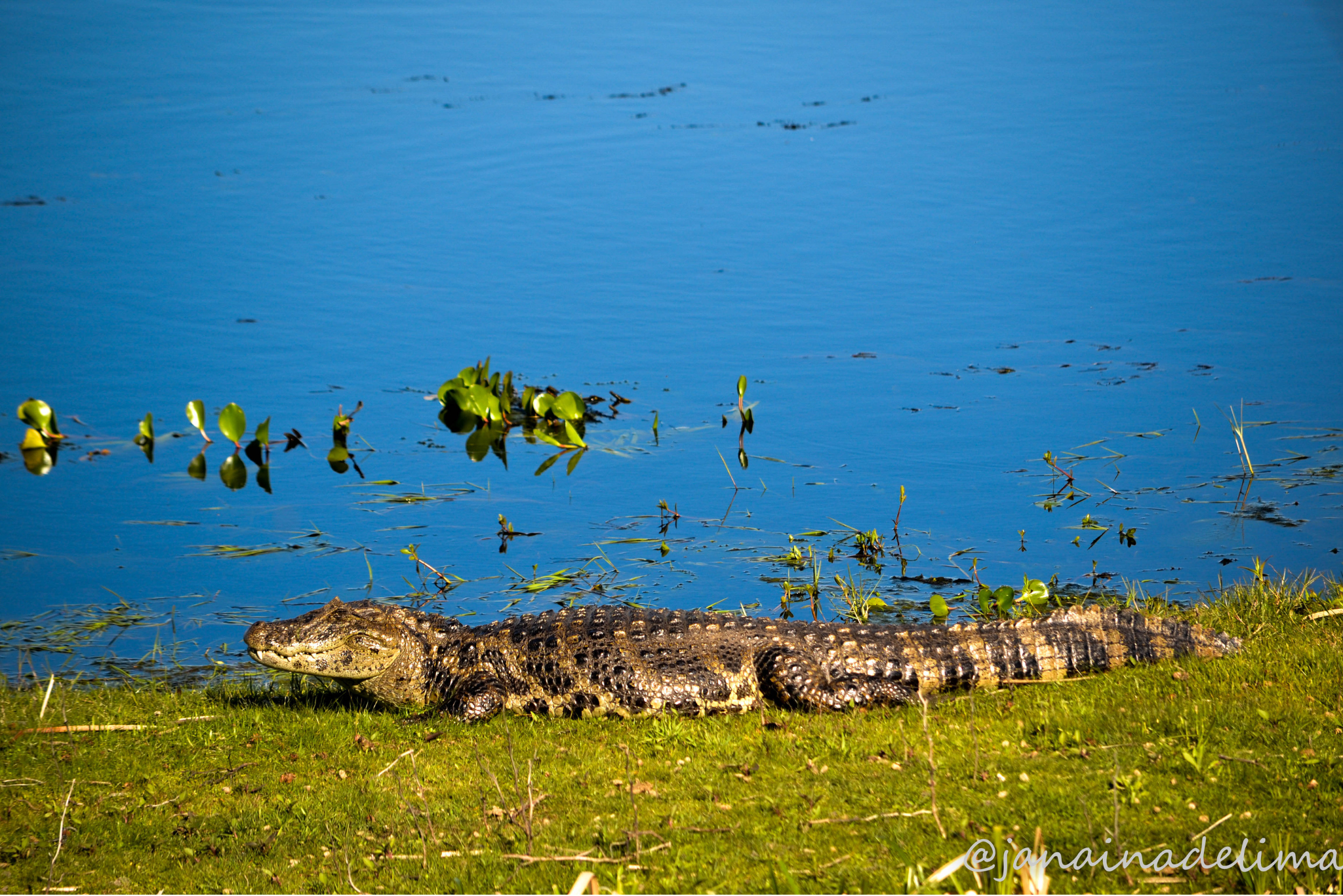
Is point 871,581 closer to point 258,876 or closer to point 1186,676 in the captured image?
point 1186,676

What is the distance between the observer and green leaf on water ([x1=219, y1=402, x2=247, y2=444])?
37.0ft

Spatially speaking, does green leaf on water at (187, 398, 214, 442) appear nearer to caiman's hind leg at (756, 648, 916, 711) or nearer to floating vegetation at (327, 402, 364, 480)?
floating vegetation at (327, 402, 364, 480)

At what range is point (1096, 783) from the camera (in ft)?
17.1

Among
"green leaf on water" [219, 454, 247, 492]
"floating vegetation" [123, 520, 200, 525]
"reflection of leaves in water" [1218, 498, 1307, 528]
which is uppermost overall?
"green leaf on water" [219, 454, 247, 492]

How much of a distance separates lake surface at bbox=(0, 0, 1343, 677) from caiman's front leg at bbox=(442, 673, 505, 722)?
64.8 inches

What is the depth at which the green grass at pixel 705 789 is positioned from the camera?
189 inches

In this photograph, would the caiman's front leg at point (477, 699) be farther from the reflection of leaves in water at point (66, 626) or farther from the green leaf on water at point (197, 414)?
the green leaf on water at point (197, 414)

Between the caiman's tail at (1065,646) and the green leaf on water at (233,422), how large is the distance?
7.17 meters

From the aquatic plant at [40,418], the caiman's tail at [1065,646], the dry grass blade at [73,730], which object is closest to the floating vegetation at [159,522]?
the aquatic plant at [40,418]

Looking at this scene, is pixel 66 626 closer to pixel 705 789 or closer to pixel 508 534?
pixel 508 534

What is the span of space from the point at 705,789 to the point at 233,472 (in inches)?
287

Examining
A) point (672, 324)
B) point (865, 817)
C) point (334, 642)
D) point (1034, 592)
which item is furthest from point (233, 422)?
point (865, 817)

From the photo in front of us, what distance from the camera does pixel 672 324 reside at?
1441 centimetres

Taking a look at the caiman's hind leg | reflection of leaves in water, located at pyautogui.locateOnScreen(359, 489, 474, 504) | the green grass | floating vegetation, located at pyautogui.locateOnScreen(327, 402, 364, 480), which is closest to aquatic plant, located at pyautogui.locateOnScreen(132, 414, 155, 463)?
floating vegetation, located at pyautogui.locateOnScreen(327, 402, 364, 480)
